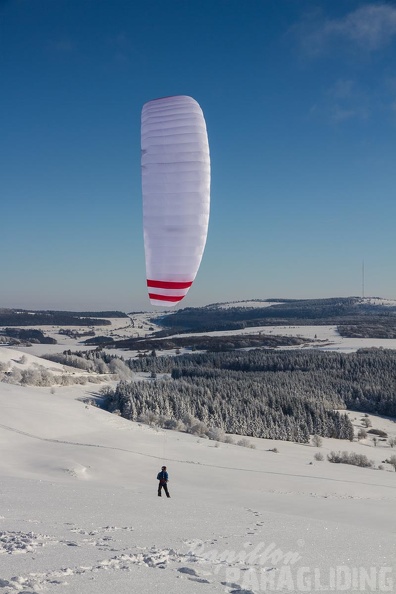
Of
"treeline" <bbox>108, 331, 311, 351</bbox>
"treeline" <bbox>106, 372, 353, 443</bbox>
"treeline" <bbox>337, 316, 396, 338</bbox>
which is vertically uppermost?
"treeline" <bbox>337, 316, 396, 338</bbox>

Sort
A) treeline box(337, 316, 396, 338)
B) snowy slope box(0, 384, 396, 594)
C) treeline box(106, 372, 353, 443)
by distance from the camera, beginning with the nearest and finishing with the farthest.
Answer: snowy slope box(0, 384, 396, 594) → treeline box(106, 372, 353, 443) → treeline box(337, 316, 396, 338)

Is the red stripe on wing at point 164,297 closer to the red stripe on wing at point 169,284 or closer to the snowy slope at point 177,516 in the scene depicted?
the red stripe on wing at point 169,284

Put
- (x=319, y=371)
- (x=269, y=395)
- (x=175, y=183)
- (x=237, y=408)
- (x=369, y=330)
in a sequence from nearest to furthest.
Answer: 1. (x=175, y=183)
2. (x=237, y=408)
3. (x=269, y=395)
4. (x=319, y=371)
5. (x=369, y=330)

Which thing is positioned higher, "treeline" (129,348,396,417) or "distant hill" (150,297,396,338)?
"distant hill" (150,297,396,338)

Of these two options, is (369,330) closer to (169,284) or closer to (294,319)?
(294,319)

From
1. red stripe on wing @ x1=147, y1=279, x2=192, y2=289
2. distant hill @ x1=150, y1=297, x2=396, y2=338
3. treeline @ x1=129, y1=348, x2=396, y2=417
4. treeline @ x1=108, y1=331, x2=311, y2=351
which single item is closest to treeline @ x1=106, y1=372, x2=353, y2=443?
treeline @ x1=129, y1=348, x2=396, y2=417

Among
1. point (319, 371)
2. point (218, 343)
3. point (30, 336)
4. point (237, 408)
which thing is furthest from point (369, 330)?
point (237, 408)

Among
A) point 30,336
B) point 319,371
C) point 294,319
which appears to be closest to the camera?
point 319,371

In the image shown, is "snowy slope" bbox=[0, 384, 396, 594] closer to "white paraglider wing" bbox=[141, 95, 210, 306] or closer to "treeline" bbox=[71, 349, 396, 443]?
"white paraglider wing" bbox=[141, 95, 210, 306]

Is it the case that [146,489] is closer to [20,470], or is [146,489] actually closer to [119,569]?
[20,470]
